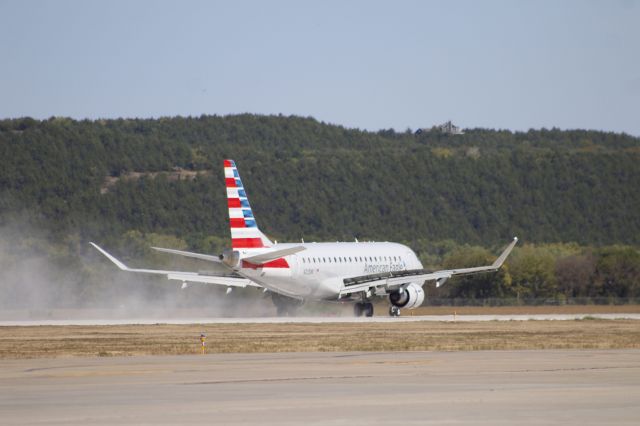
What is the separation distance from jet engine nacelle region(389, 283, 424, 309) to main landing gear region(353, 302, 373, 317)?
6.71ft

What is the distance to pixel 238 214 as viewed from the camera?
64.6m

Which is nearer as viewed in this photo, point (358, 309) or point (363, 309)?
point (363, 309)

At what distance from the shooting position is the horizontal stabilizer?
65.6 meters

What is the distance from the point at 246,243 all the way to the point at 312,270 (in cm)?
709

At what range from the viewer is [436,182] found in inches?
6895

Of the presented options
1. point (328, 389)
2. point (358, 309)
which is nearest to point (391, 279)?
point (358, 309)

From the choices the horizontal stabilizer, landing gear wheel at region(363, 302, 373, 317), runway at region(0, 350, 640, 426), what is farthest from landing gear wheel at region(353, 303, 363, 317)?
runway at region(0, 350, 640, 426)

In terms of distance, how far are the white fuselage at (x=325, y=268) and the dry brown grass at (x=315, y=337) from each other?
7.39 meters

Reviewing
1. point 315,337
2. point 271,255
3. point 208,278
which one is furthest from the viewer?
point 208,278

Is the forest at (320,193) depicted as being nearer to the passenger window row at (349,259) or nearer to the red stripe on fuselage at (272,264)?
the passenger window row at (349,259)

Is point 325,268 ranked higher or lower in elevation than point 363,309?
higher

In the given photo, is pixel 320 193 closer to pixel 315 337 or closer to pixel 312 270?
pixel 312 270

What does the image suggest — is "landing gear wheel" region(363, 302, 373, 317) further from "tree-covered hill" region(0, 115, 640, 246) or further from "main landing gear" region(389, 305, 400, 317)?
"tree-covered hill" region(0, 115, 640, 246)

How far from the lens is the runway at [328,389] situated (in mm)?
23016
